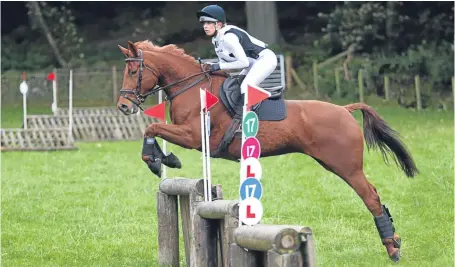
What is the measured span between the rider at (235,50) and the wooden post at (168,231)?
1188 mm

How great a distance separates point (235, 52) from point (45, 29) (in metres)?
25.9

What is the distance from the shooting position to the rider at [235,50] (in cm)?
962

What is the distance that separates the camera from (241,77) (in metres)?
9.97

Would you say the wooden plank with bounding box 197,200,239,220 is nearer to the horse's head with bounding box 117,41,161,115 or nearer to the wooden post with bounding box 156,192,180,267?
the wooden post with bounding box 156,192,180,267

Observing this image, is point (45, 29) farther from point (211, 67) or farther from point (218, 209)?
point (218, 209)

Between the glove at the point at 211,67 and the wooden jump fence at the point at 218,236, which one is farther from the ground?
the glove at the point at 211,67

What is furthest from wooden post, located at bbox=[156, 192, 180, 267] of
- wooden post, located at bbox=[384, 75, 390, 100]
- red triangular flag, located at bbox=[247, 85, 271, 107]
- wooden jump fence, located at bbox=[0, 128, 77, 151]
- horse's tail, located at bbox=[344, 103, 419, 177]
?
wooden post, located at bbox=[384, 75, 390, 100]

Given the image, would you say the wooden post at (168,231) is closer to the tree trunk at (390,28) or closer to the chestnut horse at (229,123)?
the chestnut horse at (229,123)

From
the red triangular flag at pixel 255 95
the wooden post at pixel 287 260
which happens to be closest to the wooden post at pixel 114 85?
the red triangular flag at pixel 255 95

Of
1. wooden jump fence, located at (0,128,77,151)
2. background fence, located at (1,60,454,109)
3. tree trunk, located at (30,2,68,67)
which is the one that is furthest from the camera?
tree trunk, located at (30,2,68,67)

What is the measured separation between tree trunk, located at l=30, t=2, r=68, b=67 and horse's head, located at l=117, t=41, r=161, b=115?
24.4 meters

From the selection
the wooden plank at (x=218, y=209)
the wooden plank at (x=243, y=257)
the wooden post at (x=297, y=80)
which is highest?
the wooden post at (x=297, y=80)

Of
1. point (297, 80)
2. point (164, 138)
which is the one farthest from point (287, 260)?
point (297, 80)

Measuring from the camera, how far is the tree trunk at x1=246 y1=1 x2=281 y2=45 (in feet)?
106
